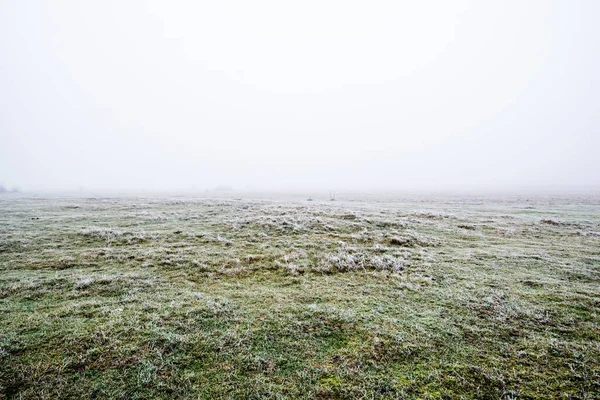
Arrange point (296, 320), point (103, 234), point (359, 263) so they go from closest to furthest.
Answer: point (296, 320) → point (359, 263) → point (103, 234)

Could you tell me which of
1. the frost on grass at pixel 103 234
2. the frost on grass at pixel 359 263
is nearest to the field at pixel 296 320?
the frost on grass at pixel 359 263

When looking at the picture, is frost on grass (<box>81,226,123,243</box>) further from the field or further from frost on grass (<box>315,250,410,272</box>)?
frost on grass (<box>315,250,410,272</box>)

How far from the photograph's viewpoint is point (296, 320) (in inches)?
318

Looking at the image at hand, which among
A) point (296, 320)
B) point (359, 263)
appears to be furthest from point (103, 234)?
point (359, 263)

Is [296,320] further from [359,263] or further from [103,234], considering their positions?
[103,234]

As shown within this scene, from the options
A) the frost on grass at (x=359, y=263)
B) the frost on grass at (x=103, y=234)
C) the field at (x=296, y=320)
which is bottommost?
the field at (x=296, y=320)

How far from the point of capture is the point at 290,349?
269 inches

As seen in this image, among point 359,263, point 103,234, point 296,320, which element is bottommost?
point 296,320

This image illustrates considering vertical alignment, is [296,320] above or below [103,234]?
below

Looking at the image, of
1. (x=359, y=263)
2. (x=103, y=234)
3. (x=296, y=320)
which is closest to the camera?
(x=296, y=320)

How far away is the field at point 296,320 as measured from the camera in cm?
568

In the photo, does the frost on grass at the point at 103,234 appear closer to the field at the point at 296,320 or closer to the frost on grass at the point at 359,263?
the field at the point at 296,320

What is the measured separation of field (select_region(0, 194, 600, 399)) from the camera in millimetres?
5676

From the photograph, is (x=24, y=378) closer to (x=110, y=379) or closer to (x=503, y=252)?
(x=110, y=379)
